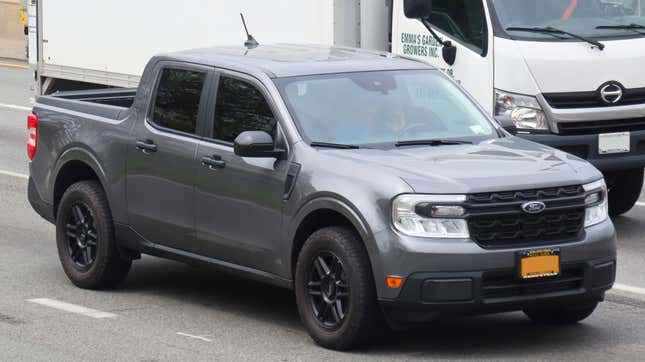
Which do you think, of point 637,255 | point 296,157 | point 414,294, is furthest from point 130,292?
point 637,255

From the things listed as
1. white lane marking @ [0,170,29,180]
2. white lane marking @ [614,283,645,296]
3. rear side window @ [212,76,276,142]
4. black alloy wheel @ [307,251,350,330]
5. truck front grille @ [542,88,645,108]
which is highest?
rear side window @ [212,76,276,142]

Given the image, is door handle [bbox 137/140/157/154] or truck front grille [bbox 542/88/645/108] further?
truck front grille [bbox 542/88/645/108]

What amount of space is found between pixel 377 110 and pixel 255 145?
0.90m

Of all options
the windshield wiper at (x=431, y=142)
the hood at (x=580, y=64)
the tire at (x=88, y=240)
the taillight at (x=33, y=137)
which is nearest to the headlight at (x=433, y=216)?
the windshield wiper at (x=431, y=142)

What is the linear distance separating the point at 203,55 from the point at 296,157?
1464 millimetres

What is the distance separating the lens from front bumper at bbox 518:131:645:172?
12094 mm

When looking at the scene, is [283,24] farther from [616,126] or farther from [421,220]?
[421,220]

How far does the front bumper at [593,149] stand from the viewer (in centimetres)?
1209

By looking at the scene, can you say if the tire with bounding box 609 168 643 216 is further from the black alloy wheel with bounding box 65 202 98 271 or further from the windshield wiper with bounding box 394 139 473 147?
the black alloy wheel with bounding box 65 202 98 271

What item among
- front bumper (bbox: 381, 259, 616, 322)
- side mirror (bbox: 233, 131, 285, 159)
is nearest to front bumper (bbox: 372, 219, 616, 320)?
front bumper (bbox: 381, 259, 616, 322)

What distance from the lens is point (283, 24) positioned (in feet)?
48.9

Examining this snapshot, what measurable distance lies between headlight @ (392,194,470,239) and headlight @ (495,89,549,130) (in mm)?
4602

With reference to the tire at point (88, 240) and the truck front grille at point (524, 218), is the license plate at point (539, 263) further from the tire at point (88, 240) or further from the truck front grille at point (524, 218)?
the tire at point (88, 240)

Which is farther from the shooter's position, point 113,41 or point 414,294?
point 113,41
